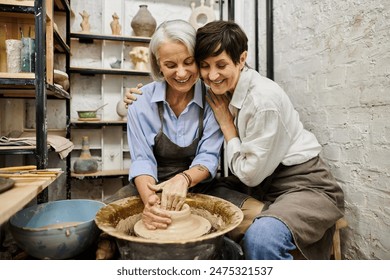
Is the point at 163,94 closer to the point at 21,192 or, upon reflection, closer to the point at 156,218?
the point at 156,218

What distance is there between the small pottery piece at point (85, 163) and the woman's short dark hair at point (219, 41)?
5.15 ft

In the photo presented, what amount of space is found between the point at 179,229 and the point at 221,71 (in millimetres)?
713

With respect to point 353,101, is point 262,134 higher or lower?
lower

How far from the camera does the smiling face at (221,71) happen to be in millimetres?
1365

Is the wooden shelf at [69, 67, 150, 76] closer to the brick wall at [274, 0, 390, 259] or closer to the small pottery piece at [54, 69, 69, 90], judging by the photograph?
the small pottery piece at [54, 69, 69, 90]

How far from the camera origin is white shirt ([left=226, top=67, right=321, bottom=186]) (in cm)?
130

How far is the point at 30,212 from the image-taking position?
1273 mm

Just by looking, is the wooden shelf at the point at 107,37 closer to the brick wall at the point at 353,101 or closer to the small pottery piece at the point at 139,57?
the small pottery piece at the point at 139,57

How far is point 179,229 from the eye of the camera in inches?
44.3

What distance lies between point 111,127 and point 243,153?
179 centimetres

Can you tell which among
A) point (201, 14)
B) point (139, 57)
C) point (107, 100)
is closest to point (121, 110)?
point (107, 100)

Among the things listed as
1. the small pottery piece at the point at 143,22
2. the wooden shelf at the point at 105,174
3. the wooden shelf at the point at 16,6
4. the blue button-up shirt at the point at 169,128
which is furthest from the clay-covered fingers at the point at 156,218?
the small pottery piece at the point at 143,22

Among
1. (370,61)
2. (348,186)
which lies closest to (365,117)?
(370,61)

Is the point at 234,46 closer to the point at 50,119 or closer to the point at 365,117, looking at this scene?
the point at 365,117
